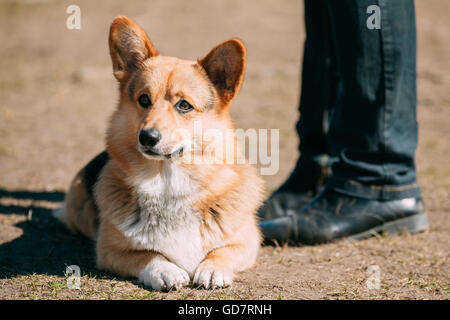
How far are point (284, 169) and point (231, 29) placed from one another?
19.9 feet

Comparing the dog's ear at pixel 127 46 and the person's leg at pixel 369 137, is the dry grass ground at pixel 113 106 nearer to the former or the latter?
the person's leg at pixel 369 137

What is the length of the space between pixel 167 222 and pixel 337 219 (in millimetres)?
1244

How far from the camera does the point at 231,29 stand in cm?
1060

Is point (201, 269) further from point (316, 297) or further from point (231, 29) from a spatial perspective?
point (231, 29)

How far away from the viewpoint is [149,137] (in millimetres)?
2660

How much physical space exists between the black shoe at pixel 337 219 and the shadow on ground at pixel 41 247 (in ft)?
3.85


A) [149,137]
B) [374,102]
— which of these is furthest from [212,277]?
[374,102]

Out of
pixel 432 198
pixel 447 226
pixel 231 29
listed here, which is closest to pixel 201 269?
pixel 447 226

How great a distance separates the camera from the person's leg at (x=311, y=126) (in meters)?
3.84

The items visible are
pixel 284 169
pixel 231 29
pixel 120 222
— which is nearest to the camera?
pixel 120 222
